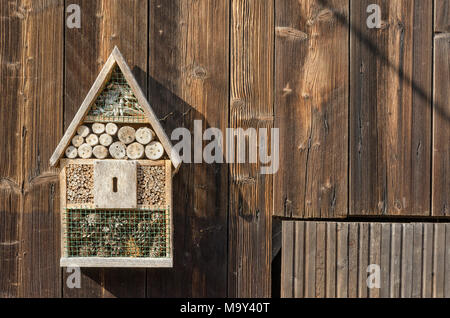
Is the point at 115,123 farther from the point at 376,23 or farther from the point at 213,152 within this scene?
the point at 376,23

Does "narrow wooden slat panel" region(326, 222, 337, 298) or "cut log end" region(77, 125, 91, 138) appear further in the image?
"narrow wooden slat panel" region(326, 222, 337, 298)

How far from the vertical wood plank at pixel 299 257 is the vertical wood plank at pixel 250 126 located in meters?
0.12

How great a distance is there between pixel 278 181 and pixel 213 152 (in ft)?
1.07

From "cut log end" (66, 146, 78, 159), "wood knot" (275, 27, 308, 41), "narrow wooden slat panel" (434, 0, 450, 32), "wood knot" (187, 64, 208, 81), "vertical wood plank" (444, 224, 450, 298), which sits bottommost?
"vertical wood plank" (444, 224, 450, 298)

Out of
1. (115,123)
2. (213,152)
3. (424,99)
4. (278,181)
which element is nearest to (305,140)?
(278,181)

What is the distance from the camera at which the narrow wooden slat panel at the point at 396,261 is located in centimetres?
185

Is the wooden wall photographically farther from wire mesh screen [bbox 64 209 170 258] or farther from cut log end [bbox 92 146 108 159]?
cut log end [bbox 92 146 108 159]

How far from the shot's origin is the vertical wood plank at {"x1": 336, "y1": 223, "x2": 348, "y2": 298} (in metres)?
1.86

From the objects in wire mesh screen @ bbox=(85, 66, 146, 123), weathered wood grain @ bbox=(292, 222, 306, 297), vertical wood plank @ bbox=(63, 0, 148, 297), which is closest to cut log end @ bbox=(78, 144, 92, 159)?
wire mesh screen @ bbox=(85, 66, 146, 123)

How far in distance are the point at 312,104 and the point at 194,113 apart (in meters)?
0.54

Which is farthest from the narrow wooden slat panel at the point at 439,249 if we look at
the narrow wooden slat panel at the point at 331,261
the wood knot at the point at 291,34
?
the wood knot at the point at 291,34

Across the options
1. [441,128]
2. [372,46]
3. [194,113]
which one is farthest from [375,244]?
[194,113]

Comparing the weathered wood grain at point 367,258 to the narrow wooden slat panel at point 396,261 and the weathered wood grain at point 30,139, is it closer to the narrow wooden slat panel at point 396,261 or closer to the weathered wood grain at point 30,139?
the narrow wooden slat panel at point 396,261
